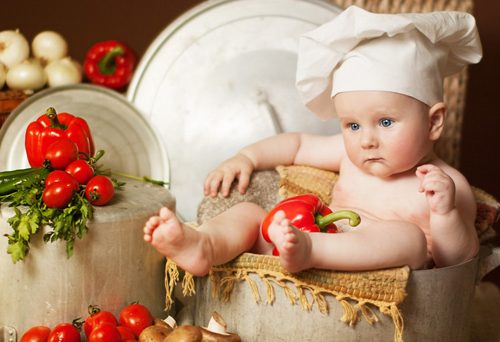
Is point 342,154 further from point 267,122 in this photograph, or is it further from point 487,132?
point 487,132

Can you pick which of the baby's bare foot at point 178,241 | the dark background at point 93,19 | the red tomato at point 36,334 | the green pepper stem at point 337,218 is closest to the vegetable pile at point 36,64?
the dark background at point 93,19

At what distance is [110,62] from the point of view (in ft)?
6.91

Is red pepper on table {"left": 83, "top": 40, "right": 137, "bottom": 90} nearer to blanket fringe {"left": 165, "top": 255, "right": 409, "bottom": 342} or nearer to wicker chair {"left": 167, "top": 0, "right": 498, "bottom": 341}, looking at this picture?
wicker chair {"left": 167, "top": 0, "right": 498, "bottom": 341}

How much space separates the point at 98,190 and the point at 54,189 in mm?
99

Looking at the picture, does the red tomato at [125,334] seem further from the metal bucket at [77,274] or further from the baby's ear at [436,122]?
the baby's ear at [436,122]

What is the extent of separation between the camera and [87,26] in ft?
8.20

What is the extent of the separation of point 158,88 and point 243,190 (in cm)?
70

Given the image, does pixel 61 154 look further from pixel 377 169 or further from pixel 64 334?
pixel 377 169

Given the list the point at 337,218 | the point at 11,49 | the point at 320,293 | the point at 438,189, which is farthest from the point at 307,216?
the point at 11,49

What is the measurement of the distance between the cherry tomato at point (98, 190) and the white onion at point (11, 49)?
3.14 ft

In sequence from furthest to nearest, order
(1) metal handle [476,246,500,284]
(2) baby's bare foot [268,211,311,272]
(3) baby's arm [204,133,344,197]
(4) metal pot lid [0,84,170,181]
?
1. (4) metal pot lid [0,84,170,181]
2. (3) baby's arm [204,133,344,197]
3. (1) metal handle [476,246,500,284]
4. (2) baby's bare foot [268,211,311,272]

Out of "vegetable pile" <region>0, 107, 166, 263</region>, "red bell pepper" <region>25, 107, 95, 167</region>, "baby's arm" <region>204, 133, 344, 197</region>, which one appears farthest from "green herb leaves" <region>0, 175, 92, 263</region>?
"baby's arm" <region>204, 133, 344, 197</region>

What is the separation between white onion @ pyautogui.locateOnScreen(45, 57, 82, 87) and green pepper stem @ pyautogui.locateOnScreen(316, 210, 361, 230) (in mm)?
1227

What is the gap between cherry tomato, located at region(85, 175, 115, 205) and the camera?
119cm
